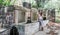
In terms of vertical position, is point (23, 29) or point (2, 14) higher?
point (2, 14)

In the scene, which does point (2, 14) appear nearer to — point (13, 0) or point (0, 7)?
point (0, 7)

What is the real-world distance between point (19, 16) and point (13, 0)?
233 millimetres

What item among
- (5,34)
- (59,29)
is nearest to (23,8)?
(5,34)

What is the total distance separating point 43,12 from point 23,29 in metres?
0.36

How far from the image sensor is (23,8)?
1771mm

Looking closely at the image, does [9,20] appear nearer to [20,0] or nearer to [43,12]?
[20,0]

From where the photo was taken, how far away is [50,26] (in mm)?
1758

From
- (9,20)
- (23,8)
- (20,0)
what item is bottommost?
(9,20)

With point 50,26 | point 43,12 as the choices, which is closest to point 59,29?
point 50,26

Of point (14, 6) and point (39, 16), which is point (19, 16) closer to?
point (14, 6)

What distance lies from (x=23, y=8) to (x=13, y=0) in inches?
6.9

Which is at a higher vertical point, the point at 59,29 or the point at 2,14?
the point at 2,14

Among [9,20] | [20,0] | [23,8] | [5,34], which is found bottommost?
[5,34]

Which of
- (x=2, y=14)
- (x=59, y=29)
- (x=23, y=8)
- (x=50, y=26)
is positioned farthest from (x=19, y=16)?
(x=59, y=29)
